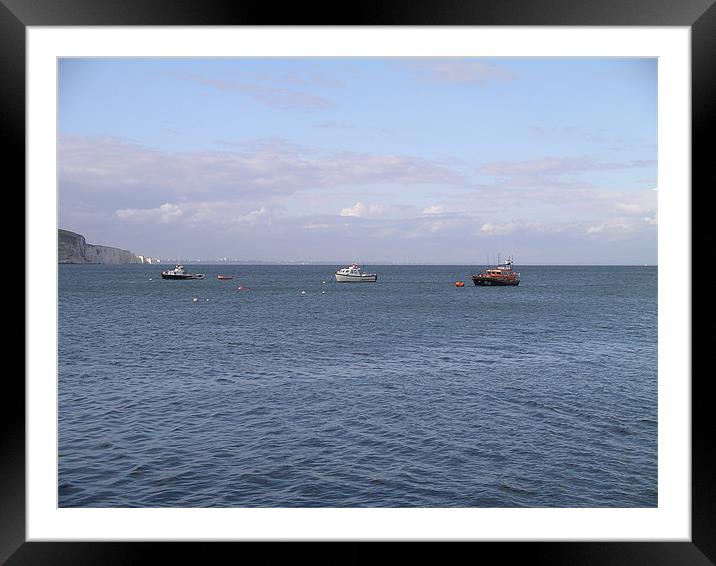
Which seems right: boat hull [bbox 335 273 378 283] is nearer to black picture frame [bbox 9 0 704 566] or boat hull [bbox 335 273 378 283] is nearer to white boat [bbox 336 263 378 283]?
white boat [bbox 336 263 378 283]

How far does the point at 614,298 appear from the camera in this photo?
1497 inches

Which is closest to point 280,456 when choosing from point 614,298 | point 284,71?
point 614,298

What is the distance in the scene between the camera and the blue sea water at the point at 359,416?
20.3 ft

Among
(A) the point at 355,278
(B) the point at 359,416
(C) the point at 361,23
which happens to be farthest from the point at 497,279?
(C) the point at 361,23

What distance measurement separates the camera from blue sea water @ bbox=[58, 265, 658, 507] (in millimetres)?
6184

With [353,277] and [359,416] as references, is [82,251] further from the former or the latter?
[359,416]

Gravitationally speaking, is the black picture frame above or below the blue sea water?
above

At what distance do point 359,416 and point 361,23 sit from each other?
316 inches

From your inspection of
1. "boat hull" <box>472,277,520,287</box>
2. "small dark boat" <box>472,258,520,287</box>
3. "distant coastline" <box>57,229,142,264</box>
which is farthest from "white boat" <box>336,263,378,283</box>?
"distant coastline" <box>57,229,142,264</box>

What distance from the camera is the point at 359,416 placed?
9.08 meters

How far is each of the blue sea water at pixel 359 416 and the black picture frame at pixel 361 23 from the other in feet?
13.7

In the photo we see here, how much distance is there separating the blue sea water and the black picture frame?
13.7 feet

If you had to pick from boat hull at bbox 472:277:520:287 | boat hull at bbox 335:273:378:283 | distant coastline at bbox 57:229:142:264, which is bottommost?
boat hull at bbox 472:277:520:287

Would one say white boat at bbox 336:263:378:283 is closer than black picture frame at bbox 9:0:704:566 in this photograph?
No
